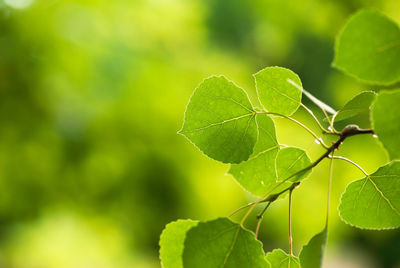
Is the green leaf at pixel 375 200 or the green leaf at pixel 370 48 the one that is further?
the green leaf at pixel 375 200

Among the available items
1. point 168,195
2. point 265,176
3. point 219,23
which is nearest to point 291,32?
point 219,23

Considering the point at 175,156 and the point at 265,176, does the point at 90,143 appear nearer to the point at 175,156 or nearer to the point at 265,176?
the point at 175,156

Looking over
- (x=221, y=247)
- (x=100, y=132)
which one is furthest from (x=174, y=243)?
(x=100, y=132)

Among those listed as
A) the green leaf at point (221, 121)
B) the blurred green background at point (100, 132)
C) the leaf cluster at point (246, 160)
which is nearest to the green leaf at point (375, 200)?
the leaf cluster at point (246, 160)

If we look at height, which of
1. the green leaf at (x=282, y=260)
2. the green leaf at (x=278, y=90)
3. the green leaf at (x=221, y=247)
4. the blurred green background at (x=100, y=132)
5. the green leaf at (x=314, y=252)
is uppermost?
the blurred green background at (x=100, y=132)

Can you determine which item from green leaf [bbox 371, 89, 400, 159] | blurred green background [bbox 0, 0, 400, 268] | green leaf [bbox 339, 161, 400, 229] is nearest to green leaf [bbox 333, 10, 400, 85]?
green leaf [bbox 371, 89, 400, 159]

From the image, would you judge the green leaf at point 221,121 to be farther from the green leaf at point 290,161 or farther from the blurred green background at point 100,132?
the blurred green background at point 100,132

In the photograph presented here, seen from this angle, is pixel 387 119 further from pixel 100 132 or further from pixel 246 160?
pixel 100 132
